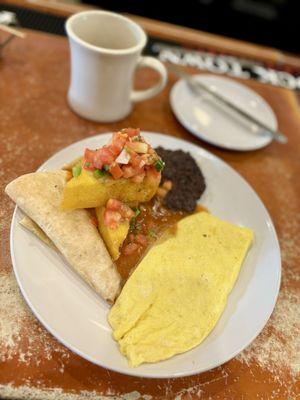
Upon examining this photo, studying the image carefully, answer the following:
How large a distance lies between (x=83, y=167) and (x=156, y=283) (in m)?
0.35

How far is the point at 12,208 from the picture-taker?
1119 mm

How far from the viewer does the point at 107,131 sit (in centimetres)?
146

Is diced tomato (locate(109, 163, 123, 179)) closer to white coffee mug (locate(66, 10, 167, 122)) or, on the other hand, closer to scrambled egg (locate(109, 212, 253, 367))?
scrambled egg (locate(109, 212, 253, 367))

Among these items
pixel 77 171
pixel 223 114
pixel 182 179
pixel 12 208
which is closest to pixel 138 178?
pixel 77 171

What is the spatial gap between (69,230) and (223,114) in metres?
0.91

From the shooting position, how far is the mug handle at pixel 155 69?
142 cm

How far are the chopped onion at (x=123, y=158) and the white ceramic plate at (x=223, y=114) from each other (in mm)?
566

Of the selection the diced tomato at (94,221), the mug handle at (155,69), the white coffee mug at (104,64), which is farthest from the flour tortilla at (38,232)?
the mug handle at (155,69)

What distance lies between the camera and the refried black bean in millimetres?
1210

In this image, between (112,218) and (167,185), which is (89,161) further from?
(167,185)

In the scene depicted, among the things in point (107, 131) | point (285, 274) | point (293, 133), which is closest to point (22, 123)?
point (107, 131)

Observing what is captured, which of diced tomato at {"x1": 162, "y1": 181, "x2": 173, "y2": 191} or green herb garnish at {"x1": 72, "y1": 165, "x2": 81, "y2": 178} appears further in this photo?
diced tomato at {"x1": 162, "y1": 181, "x2": 173, "y2": 191}

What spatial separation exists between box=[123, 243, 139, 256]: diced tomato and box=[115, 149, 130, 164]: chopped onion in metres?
0.23

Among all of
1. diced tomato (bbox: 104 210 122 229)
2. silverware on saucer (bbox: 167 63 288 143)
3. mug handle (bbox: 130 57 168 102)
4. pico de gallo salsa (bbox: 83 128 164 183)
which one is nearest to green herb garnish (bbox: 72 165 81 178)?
pico de gallo salsa (bbox: 83 128 164 183)
